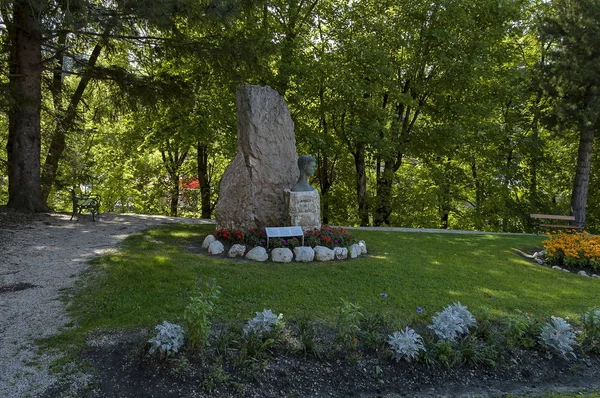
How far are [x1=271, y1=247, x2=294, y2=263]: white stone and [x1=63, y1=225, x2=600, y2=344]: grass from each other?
0.20 metres

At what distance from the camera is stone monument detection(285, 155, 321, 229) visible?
830cm

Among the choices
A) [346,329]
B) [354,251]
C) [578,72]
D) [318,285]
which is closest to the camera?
[346,329]

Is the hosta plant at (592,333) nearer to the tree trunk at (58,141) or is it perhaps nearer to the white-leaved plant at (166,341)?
the white-leaved plant at (166,341)

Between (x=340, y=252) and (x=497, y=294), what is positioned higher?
(x=340, y=252)

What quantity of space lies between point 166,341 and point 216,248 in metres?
4.05

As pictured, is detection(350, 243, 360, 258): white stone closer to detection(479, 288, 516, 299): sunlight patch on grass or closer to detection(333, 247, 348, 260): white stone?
detection(333, 247, 348, 260): white stone

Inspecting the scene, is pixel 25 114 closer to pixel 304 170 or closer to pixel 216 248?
pixel 216 248

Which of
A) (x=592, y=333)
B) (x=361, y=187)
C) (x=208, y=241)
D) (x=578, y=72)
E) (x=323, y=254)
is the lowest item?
(x=592, y=333)

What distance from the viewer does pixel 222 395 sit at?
333 centimetres

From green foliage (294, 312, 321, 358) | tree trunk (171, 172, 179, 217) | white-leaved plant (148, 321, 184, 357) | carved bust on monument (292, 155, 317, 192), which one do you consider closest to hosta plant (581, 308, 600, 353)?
green foliage (294, 312, 321, 358)

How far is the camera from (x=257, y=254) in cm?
738

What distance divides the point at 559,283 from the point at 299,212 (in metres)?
4.72

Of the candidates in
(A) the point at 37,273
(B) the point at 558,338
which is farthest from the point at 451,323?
(A) the point at 37,273

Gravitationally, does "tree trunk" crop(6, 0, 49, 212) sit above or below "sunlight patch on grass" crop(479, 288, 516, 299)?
above
